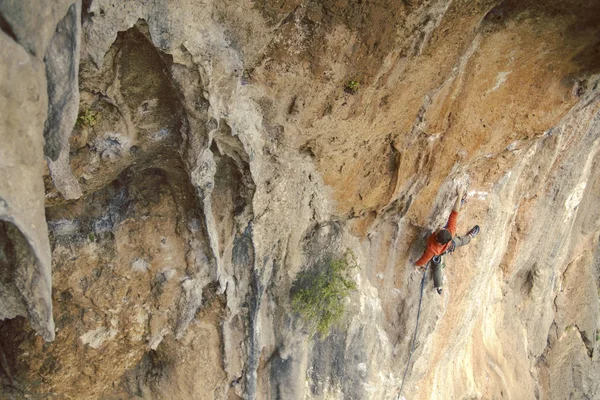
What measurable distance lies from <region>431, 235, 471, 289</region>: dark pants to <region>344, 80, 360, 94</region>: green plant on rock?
8.99 feet

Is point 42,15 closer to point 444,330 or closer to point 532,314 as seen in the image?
point 444,330

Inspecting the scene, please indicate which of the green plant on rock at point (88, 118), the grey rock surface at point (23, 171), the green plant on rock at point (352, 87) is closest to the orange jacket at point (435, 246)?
the green plant on rock at point (352, 87)

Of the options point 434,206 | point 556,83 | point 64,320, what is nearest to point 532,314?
point 434,206

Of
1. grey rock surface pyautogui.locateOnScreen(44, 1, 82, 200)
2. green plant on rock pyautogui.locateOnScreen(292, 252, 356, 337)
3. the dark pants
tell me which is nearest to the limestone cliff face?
grey rock surface pyautogui.locateOnScreen(44, 1, 82, 200)

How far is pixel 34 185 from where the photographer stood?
212 centimetres

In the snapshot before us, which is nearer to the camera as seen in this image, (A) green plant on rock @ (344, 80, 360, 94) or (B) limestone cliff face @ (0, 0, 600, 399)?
(B) limestone cliff face @ (0, 0, 600, 399)

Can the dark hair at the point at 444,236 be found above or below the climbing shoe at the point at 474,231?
above

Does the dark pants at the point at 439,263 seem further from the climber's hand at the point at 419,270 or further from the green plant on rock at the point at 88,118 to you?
the green plant on rock at the point at 88,118

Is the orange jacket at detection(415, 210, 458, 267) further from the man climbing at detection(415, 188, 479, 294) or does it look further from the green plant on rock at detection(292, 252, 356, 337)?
the green plant on rock at detection(292, 252, 356, 337)

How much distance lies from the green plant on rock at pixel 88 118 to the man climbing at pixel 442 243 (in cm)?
381

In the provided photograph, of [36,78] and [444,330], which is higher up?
[36,78]

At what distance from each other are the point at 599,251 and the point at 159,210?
912 centimetres

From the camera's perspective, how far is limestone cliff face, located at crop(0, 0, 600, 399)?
264 centimetres

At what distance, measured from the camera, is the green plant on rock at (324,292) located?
5.31 metres
